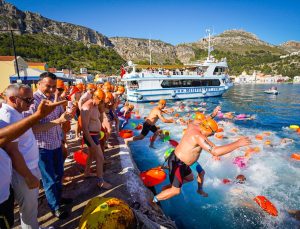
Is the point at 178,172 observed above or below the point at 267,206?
above

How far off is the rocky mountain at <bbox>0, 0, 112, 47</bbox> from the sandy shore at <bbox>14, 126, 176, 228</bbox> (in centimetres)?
10384

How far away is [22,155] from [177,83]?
24.8 meters

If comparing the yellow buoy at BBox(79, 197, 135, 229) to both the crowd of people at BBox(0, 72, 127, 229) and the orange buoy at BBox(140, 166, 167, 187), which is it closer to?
the crowd of people at BBox(0, 72, 127, 229)

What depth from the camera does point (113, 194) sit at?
3801 mm

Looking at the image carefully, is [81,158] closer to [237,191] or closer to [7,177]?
[7,177]

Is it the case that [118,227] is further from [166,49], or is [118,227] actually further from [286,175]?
[166,49]

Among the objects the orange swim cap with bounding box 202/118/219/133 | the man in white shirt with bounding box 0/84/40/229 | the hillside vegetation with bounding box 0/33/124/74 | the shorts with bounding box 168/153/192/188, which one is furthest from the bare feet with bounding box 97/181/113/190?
the hillside vegetation with bounding box 0/33/124/74

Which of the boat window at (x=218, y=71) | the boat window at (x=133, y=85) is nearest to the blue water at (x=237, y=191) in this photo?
the boat window at (x=133, y=85)

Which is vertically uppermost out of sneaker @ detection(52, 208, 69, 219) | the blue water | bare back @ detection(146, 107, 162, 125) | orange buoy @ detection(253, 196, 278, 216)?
bare back @ detection(146, 107, 162, 125)

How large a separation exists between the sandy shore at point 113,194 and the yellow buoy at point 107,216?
383 mm

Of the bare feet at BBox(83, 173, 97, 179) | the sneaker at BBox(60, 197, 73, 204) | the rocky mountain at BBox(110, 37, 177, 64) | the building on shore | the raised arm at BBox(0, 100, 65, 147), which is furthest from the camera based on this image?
the rocky mountain at BBox(110, 37, 177, 64)

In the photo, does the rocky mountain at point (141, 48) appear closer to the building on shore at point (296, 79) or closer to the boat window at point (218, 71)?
the building on shore at point (296, 79)

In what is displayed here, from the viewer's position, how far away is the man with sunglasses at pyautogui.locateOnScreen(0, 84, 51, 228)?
6.53 ft

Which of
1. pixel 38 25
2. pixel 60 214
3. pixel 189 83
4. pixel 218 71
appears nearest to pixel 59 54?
pixel 38 25
